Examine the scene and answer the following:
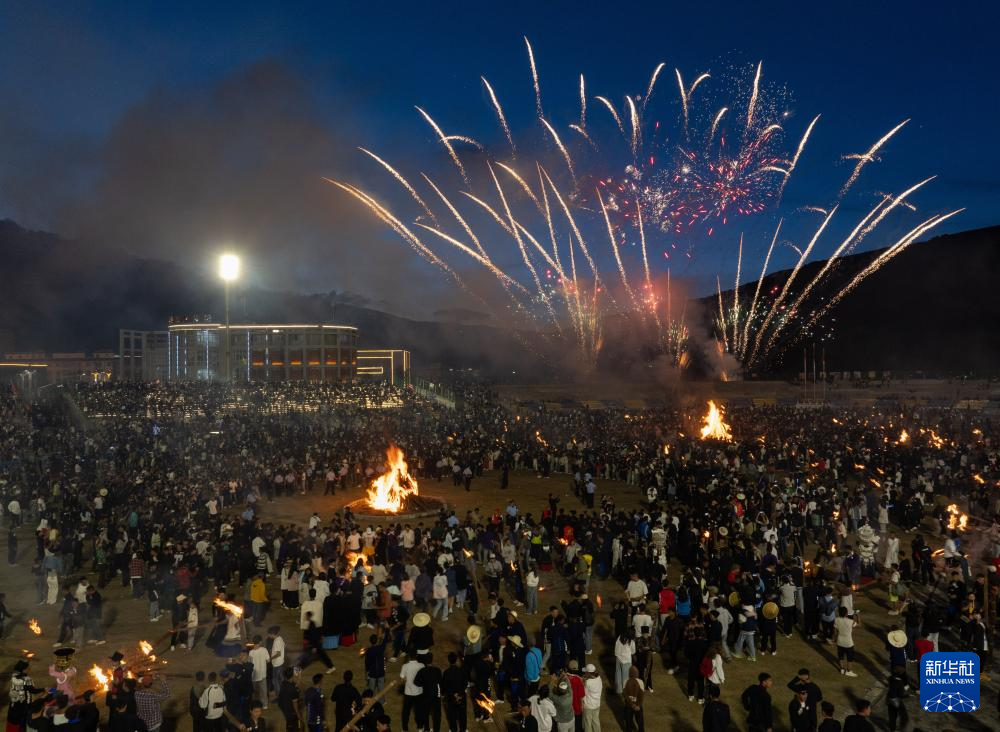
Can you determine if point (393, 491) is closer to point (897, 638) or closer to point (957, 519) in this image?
point (957, 519)

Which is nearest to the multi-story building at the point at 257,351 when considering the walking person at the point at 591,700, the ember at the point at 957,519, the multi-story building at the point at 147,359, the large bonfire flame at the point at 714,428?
the multi-story building at the point at 147,359

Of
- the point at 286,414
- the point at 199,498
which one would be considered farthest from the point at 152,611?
the point at 286,414

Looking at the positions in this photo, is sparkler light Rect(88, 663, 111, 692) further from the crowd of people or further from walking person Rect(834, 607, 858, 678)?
walking person Rect(834, 607, 858, 678)

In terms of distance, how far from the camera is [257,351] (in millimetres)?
87625

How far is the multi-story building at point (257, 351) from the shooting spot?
86500mm

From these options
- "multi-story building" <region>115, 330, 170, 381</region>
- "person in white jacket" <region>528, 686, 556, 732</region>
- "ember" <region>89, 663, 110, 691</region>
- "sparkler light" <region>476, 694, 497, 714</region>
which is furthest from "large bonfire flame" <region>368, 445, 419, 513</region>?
"multi-story building" <region>115, 330, 170, 381</region>

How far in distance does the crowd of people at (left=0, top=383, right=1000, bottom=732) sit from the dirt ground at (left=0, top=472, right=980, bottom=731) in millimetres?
146

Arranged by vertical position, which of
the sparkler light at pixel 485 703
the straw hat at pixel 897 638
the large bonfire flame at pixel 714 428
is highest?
the large bonfire flame at pixel 714 428

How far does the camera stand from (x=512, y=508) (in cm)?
2036

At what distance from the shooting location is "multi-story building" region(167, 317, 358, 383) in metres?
86.5

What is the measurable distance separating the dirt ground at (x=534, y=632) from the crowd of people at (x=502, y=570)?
0.48 ft

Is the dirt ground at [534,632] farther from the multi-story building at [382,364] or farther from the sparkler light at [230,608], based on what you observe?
the multi-story building at [382,364]

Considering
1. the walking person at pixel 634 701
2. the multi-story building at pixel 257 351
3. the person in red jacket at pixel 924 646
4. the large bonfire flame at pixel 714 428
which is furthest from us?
the multi-story building at pixel 257 351

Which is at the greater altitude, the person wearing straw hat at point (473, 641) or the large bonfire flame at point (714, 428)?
the large bonfire flame at point (714, 428)
